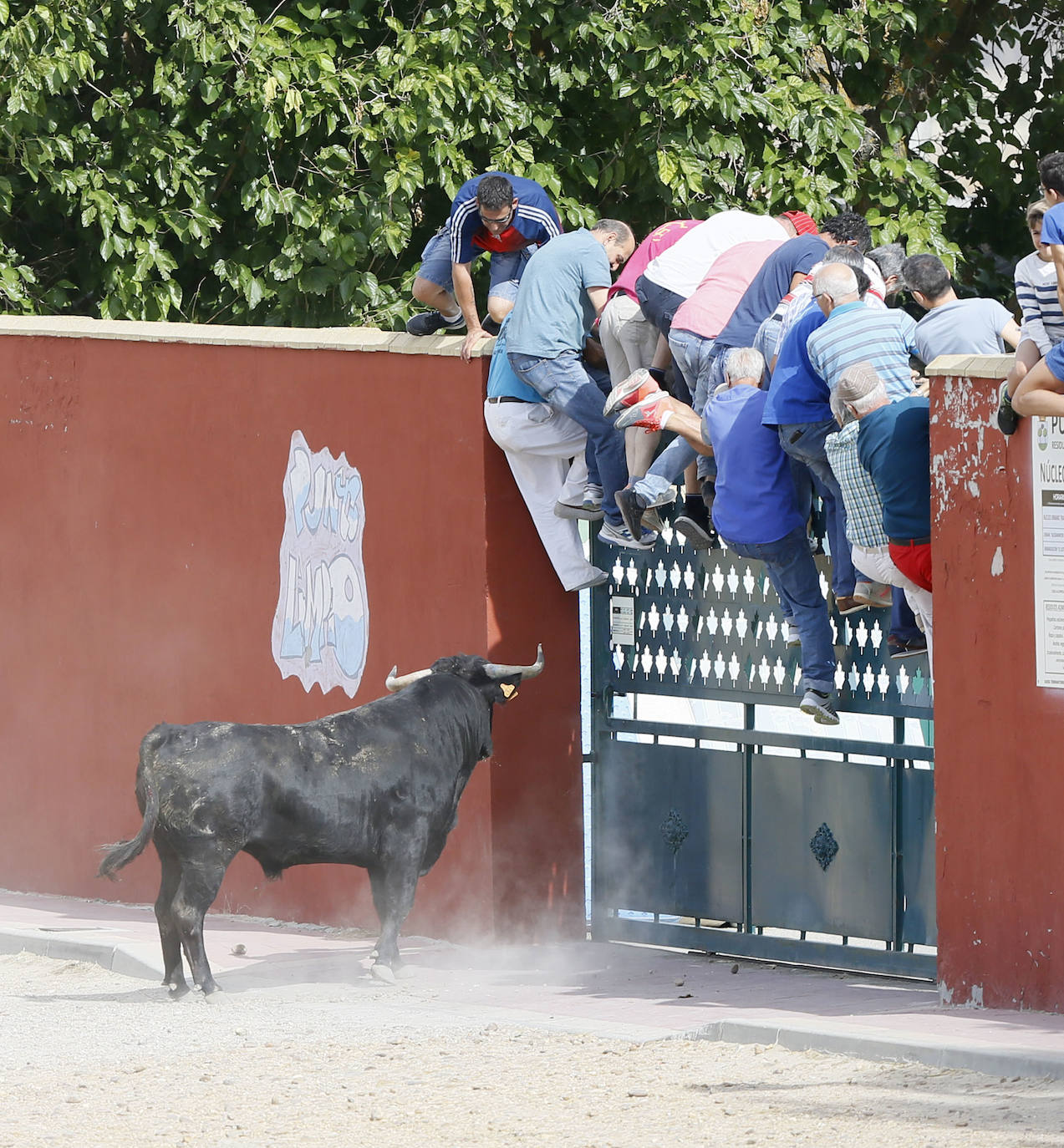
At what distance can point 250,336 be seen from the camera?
37.7 ft

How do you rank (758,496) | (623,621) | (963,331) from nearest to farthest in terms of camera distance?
(758,496)
(963,331)
(623,621)

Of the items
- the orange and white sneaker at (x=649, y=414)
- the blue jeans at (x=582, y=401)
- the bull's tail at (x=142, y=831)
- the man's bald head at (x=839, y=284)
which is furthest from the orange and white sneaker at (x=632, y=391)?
the bull's tail at (x=142, y=831)

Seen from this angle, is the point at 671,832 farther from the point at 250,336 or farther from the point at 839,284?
the point at 250,336

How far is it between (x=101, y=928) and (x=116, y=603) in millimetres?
1945

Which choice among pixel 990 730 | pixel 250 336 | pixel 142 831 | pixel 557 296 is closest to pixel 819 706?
pixel 990 730

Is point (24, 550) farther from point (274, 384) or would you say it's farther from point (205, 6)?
point (205, 6)

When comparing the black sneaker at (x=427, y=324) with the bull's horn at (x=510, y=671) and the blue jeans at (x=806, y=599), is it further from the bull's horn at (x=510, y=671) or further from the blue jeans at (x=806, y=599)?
the blue jeans at (x=806, y=599)

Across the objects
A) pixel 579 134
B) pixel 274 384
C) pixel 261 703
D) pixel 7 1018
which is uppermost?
pixel 579 134

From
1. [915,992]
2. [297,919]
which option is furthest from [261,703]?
[915,992]

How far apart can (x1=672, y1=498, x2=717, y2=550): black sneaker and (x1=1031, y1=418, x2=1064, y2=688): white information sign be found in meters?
1.81

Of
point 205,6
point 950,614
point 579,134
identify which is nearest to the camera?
point 950,614

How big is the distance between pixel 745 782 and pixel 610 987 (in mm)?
1190

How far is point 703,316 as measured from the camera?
31.3 feet

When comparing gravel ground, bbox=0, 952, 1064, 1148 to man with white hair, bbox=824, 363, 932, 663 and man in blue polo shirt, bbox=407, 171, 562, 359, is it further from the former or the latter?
man in blue polo shirt, bbox=407, 171, 562, 359
